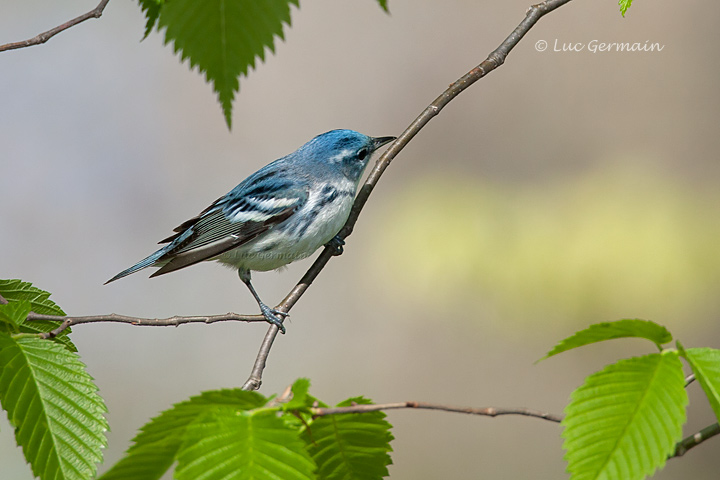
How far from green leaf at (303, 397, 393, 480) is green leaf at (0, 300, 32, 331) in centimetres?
48

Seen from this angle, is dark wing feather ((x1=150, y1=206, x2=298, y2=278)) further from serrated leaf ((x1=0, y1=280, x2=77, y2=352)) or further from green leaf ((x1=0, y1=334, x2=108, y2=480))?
green leaf ((x1=0, y1=334, x2=108, y2=480))

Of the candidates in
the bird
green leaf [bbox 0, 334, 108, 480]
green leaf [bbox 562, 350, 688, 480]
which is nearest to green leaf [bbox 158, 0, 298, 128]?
green leaf [bbox 0, 334, 108, 480]

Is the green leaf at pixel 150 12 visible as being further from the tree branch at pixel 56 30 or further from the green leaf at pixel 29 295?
the green leaf at pixel 29 295

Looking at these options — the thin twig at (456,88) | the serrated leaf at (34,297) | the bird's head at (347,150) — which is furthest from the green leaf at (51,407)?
the bird's head at (347,150)

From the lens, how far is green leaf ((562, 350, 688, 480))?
0.75 metres

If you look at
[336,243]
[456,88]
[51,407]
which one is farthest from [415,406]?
[336,243]

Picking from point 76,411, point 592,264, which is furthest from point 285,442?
point 592,264

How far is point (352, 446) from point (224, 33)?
734mm

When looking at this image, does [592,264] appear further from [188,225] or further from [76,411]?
[76,411]

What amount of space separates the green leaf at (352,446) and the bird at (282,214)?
4.83ft

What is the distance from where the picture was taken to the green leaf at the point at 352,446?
920 mm

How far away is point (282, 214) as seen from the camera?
245cm

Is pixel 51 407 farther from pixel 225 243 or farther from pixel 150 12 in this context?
pixel 225 243

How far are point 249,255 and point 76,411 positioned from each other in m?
1.57
